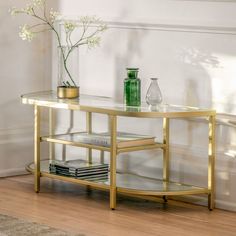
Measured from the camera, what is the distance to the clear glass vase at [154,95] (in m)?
4.77

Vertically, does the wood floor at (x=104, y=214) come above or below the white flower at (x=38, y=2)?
below

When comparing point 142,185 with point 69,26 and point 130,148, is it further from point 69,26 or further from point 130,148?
point 69,26

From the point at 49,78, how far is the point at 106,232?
6.07 ft

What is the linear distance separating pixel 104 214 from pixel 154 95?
2.42ft

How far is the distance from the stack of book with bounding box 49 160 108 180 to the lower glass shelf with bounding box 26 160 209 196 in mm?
34

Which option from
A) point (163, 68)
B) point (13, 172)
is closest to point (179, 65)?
point (163, 68)

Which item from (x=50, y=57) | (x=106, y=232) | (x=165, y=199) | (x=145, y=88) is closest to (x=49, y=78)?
(x=50, y=57)

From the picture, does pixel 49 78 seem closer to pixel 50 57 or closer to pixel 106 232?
pixel 50 57

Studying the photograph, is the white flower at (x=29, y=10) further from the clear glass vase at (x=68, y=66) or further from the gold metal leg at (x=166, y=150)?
the gold metal leg at (x=166, y=150)

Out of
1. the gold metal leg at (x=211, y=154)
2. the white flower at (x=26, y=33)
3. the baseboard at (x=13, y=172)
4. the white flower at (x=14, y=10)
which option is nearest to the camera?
the gold metal leg at (x=211, y=154)

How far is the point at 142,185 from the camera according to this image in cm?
484

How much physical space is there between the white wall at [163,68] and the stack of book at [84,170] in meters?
0.28

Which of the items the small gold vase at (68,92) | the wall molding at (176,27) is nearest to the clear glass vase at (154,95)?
the wall molding at (176,27)

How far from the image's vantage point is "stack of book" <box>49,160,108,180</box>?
501 cm
